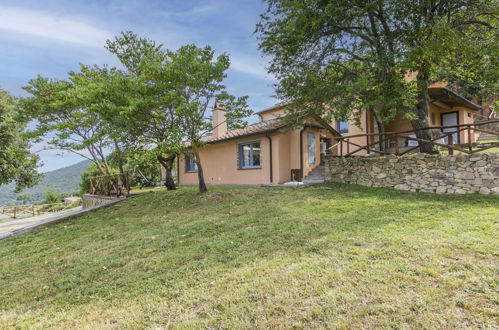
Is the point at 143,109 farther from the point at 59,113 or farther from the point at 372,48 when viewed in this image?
the point at 59,113

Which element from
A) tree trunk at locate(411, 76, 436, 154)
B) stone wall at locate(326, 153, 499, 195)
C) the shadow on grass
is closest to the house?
stone wall at locate(326, 153, 499, 195)

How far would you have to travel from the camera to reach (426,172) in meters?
8.28

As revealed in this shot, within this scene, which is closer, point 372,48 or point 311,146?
point 372,48

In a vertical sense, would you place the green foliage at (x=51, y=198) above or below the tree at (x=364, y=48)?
below

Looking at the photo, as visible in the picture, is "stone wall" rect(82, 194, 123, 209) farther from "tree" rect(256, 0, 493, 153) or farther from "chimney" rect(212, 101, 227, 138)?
"tree" rect(256, 0, 493, 153)

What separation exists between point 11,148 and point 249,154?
17.0 m

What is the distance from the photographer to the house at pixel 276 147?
1141 centimetres

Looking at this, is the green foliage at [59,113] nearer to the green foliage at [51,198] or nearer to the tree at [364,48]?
the tree at [364,48]

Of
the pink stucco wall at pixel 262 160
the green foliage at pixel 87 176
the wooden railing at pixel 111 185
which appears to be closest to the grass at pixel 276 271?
the pink stucco wall at pixel 262 160

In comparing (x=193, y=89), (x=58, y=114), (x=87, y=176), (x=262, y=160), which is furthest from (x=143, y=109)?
(x=87, y=176)

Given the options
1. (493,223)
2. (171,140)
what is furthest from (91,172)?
(493,223)

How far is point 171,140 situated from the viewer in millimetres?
8297

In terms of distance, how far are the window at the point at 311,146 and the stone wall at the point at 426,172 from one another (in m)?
1.73

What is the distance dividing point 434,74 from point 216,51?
835cm
